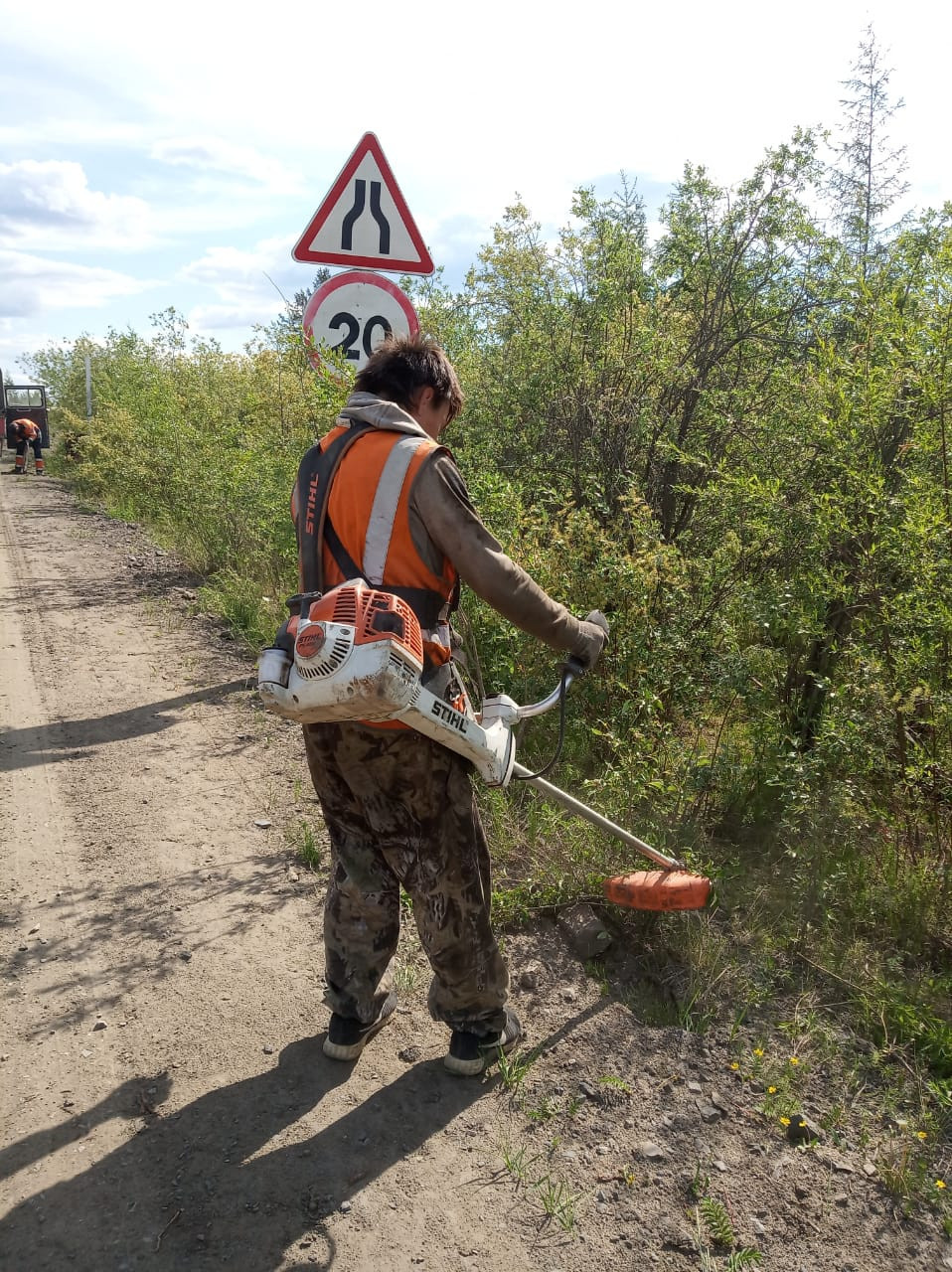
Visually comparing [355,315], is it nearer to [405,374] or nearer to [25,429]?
[405,374]

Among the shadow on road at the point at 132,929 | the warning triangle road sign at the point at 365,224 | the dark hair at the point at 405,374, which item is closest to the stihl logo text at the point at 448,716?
the dark hair at the point at 405,374

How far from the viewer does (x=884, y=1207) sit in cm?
252

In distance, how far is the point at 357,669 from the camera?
88.4 inches

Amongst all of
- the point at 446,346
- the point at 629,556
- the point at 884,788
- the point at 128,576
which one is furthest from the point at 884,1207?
the point at 128,576

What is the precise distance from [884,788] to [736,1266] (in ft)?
6.95

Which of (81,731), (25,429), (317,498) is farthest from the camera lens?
(25,429)

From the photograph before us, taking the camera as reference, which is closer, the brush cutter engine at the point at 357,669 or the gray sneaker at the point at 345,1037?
the brush cutter engine at the point at 357,669

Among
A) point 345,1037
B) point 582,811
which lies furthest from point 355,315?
point 345,1037

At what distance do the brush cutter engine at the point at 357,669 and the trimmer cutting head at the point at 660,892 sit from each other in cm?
129

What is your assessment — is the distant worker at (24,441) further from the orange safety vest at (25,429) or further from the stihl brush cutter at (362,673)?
the stihl brush cutter at (362,673)

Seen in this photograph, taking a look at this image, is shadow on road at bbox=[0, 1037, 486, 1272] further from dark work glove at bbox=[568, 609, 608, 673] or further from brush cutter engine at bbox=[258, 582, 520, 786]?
dark work glove at bbox=[568, 609, 608, 673]

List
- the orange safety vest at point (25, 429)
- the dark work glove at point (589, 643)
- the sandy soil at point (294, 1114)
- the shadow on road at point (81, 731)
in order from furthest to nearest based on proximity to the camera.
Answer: the orange safety vest at point (25, 429)
the shadow on road at point (81, 731)
the dark work glove at point (589, 643)
the sandy soil at point (294, 1114)

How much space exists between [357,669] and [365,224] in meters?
3.24

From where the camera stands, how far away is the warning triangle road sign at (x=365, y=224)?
15.2ft
